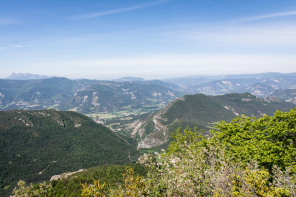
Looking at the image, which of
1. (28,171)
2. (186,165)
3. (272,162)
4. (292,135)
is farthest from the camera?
(28,171)

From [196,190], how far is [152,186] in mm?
4620

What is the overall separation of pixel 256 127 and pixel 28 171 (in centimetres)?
19887

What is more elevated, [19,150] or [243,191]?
[243,191]

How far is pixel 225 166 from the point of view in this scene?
1662 centimetres

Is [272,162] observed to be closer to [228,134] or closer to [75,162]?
[228,134]

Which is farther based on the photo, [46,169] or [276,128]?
[46,169]

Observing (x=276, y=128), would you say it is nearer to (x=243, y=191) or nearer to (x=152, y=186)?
(x=243, y=191)

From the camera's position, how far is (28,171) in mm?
165125

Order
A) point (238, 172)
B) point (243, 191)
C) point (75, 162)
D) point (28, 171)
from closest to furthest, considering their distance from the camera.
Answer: point (243, 191) → point (238, 172) → point (28, 171) → point (75, 162)

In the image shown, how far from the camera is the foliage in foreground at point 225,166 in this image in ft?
52.3

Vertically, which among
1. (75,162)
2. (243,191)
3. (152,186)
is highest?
(243,191)

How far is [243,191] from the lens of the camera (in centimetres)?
1526

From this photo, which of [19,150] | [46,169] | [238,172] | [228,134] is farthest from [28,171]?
[238,172]

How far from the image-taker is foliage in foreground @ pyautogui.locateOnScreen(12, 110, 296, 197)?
52.3ft
